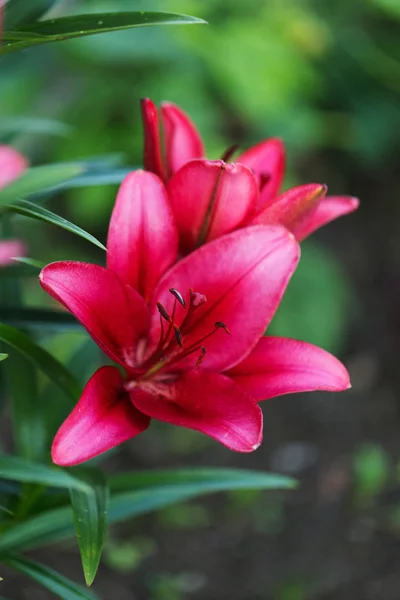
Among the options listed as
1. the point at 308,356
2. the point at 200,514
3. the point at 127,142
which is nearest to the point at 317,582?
the point at 200,514

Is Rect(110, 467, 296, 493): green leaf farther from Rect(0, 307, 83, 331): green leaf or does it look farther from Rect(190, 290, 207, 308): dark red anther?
Rect(190, 290, 207, 308): dark red anther

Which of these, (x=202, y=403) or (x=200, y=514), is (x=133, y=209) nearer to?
(x=202, y=403)

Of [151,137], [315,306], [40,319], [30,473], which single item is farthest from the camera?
[315,306]

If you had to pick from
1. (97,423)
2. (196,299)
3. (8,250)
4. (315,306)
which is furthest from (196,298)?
(315,306)

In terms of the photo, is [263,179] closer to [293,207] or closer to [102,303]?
[293,207]

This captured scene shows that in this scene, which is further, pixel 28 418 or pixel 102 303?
pixel 28 418

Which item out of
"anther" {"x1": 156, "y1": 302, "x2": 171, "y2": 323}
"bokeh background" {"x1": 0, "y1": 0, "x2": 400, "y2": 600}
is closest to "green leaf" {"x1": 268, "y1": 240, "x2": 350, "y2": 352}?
"bokeh background" {"x1": 0, "y1": 0, "x2": 400, "y2": 600}
